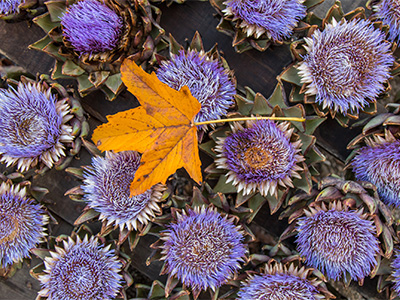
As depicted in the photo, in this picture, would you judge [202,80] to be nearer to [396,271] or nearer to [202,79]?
[202,79]

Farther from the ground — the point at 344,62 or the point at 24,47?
the point at 344,62

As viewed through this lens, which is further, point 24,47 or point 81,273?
point 24,47

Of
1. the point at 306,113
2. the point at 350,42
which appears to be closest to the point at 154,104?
the point at 306,113

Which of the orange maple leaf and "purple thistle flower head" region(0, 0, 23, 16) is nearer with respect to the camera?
the orange maple leaf

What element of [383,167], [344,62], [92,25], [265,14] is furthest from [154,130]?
[383,167]

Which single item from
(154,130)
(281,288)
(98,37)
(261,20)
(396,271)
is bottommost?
(281,288)

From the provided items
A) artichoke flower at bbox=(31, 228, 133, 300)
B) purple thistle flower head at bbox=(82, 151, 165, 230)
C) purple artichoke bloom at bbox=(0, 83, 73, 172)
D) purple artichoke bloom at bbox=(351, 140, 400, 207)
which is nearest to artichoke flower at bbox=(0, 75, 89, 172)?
purple artichoke bloom at bbox=(0, 83, 73, 172)

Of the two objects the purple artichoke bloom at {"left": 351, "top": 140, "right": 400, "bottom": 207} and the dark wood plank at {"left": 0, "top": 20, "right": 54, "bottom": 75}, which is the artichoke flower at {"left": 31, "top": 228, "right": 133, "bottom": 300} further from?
the purple artichoke bloom at {"left": 351, "top": 140, "right": 400, "bottom": 207}
